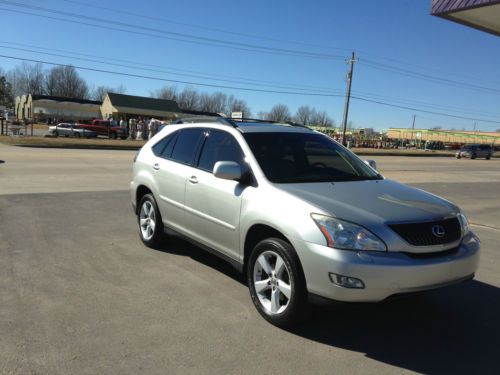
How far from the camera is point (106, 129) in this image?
4231cm

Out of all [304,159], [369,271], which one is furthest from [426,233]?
[304,159]

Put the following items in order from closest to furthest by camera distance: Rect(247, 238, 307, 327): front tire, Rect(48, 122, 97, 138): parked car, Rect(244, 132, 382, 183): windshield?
Rect(247, 238, 307, 327): front tire, Rect(244, 132, 382, 183): windshield, Rect(48, 122, 97, 138): parked car

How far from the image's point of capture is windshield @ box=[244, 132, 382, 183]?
4512mm

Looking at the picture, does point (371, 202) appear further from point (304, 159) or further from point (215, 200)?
point (215, 200)

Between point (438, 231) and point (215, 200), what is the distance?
210 centimetres

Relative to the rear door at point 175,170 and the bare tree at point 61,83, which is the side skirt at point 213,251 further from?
the bare tree at point 61,83

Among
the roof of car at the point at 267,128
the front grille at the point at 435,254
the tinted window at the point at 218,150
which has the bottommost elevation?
the front grille at the point at 435,254

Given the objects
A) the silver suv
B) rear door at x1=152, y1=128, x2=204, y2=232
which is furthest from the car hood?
rear door at x1=152, y1=128, x2=204, y2=232

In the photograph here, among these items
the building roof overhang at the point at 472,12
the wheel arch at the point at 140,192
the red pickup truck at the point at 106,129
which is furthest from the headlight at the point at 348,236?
the red pickup truck at the point at 106,129

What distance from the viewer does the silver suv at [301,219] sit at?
3418 mm

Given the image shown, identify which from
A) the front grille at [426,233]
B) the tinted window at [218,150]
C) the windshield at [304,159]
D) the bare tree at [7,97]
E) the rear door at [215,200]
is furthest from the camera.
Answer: the bare tree at [7,97]

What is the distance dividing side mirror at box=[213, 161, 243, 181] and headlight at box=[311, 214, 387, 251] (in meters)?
1.09

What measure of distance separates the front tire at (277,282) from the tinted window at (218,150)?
3.59 ft

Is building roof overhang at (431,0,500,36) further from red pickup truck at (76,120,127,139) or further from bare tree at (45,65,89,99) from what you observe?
bare tree at (45,65,89,99)
